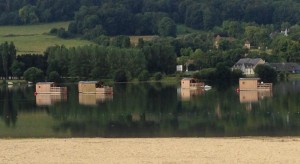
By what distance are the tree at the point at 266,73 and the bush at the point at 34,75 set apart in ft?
90.9

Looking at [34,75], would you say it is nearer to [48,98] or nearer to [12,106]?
[48,98]

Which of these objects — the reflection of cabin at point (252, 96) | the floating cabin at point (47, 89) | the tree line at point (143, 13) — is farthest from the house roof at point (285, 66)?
the tree line at point (143, 13)

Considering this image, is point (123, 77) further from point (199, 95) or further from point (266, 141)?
point (266, 141)

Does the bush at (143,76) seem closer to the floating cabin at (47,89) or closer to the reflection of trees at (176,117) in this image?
the floating cabin at (47,89)

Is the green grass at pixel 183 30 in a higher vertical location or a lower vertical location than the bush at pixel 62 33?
higher

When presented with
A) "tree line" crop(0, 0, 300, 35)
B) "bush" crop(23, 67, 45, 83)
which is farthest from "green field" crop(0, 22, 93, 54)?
"bush" crop(23, 67, 45, 83)

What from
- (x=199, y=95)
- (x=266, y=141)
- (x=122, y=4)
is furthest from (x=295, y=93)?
(x=122, y=4)

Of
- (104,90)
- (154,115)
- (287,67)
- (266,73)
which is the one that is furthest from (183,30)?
(154,115)

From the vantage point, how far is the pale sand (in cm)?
2816

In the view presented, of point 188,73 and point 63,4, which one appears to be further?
point 63,4

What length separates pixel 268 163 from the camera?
87.2 feet

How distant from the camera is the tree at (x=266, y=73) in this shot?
99500 mm

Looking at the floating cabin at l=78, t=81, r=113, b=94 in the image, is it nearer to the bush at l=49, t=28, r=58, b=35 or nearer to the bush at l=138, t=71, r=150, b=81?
the bush at l=138, t=71, r=150, b=81

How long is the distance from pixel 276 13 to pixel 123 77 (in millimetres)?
88663
